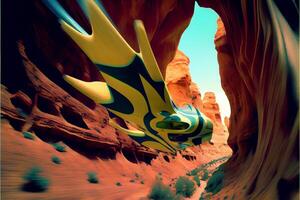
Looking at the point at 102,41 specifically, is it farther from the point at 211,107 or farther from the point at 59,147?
the point at 211,107

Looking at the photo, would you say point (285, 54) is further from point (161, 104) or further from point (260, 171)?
point (161, 104)

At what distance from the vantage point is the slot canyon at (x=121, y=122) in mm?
4160

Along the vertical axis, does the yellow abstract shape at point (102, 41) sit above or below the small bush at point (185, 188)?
above

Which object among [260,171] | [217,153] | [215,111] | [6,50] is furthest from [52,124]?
[215,111]

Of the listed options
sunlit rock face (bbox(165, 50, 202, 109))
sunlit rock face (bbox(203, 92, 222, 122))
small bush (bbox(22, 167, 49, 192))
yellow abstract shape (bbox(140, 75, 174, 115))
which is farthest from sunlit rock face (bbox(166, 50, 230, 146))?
small bush (bbox(22, 167, 49, 192))

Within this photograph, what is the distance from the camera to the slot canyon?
4.16 metres

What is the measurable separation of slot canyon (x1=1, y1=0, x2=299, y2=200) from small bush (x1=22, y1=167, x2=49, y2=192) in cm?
8

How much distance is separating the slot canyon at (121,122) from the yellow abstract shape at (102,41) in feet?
11.5

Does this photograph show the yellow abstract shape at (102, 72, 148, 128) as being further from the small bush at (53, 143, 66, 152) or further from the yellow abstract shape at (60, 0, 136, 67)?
the small bush at (53, 143, 66, 152)

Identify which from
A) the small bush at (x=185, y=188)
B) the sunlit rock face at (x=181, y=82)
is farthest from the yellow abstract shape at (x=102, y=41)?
the sunlit rock face at (x=181, y=82)

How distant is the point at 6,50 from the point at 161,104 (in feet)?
25.1

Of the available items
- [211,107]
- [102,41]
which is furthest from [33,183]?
[211,107]

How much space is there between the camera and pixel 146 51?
500cm

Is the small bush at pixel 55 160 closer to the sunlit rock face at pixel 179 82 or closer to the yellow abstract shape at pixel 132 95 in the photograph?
the yellow abstract shape at pixel 132 95
